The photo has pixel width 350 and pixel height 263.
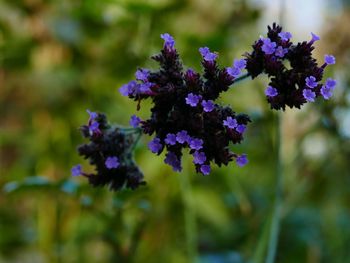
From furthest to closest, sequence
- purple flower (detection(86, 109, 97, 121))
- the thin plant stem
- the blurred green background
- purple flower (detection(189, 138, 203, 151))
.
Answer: the blurred green background
the thin plant stem
purple flower (detection(86, 109, 97, 121))
purple flower (detection(189, 138, 203, 151))

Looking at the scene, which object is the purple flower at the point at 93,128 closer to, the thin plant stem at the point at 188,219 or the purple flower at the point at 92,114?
the purple flower at the point at 92,114

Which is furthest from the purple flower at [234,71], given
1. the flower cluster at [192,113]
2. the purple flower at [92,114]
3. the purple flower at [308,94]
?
the purple flower at [92,114]

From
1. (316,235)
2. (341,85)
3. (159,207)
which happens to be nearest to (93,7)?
(159,207)

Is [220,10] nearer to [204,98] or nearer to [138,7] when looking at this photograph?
[138,7]

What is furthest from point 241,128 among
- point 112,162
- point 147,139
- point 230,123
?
point 147,139

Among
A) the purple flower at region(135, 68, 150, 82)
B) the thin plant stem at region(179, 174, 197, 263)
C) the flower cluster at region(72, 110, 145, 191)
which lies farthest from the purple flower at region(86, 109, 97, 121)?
the thin plant stem at region(179, 174, 197, 263)

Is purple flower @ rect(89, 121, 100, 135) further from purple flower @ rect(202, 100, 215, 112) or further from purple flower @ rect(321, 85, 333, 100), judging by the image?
purple flower @ rect(321, 85, 333, 100)
